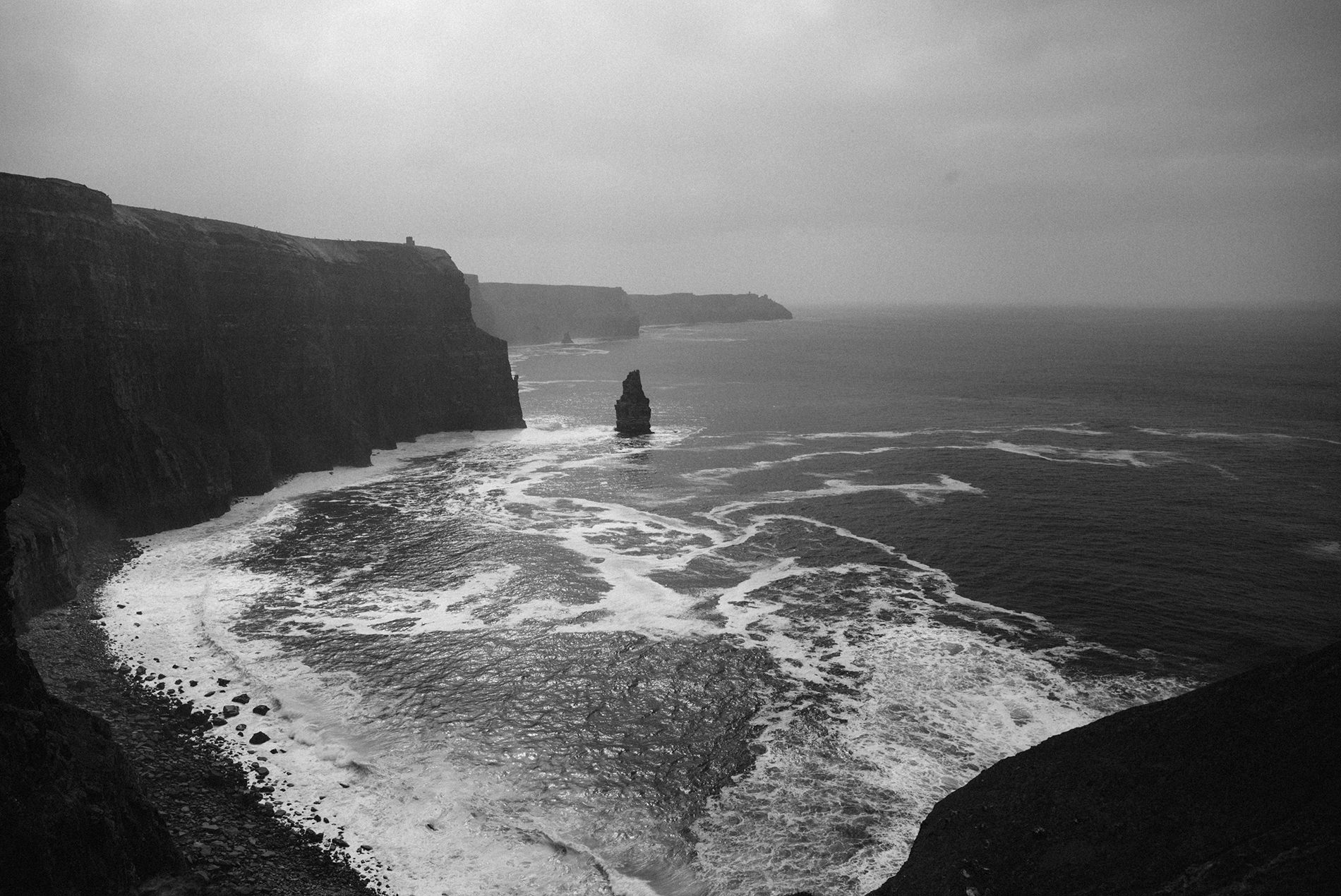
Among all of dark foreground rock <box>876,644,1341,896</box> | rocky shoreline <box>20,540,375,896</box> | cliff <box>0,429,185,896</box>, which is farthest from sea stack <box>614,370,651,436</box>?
dark foreground rock <box>876,644,1341,896</box>

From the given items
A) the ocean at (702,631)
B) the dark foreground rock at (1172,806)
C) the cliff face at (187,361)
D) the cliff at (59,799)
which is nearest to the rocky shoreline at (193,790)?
the ocean at (702,631)

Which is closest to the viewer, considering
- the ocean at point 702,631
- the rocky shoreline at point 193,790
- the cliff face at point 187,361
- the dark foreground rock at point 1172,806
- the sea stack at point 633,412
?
the dark foreground rock at point 1172,806

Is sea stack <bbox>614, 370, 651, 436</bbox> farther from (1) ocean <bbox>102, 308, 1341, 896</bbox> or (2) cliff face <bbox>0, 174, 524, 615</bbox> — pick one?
(2) cliff face <bbox>0, 174, 524, 615</bbox>

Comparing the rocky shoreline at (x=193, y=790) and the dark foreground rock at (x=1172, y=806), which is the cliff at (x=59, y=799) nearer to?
the rocky shoreline at (x=193, y=790)

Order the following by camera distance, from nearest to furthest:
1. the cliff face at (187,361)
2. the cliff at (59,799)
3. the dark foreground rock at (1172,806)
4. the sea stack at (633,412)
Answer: the dark foreground rock at (1172,806), the cliff at (59,799), the cliff face at (187,361), the sea stack at (633,412)

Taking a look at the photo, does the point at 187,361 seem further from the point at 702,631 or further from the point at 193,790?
the point at 702,631

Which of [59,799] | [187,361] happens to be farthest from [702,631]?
[187,361]

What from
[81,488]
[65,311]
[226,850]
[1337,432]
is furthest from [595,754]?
[1337,432]
